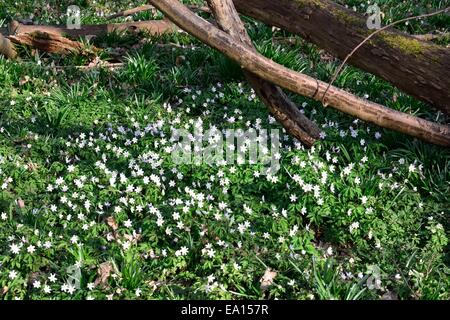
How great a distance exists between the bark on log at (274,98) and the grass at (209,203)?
0.18 m

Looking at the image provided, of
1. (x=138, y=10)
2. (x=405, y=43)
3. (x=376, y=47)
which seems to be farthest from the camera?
(x=138, y=10)

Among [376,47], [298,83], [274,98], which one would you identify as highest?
[376,47]

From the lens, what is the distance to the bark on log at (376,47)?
4.95 metres

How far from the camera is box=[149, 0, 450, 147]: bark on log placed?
462 centimetres

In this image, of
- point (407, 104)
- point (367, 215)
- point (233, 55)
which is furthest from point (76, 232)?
point (407, 104)

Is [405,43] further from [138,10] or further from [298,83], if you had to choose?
[138,10]

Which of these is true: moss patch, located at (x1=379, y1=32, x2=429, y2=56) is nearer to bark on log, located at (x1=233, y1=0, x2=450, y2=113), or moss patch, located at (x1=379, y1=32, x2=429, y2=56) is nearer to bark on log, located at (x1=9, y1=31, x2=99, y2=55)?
bark on log, located at (x1=233, y1=0, x2=450, y2=113)

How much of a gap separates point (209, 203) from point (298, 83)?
1.20 metres

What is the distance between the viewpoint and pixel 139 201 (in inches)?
179

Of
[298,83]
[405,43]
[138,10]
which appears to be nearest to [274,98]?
[298,83]

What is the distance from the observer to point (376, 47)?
17.5ft

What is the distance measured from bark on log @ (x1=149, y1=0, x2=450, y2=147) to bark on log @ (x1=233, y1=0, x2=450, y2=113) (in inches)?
17.3

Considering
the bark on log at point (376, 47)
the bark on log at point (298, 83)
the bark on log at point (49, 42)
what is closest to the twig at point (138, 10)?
the bark on log at point (49, 42)

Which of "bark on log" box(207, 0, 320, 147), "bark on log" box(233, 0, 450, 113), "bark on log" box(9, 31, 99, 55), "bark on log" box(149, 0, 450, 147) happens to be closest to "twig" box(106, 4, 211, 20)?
"bark on log" box(9, 31, 99, 55)
